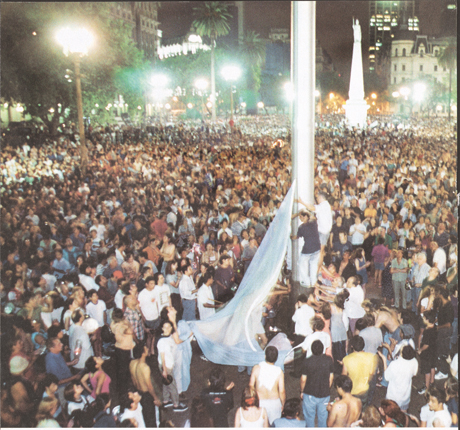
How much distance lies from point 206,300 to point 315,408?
236 cm

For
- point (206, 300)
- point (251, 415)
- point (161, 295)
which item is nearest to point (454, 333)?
point (251, 415)

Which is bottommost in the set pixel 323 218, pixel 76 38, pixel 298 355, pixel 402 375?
pixel 298 355

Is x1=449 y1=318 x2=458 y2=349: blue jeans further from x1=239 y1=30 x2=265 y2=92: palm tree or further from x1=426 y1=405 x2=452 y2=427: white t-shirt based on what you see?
x1=239 y1=30 x2=265 y2=92: palm tree

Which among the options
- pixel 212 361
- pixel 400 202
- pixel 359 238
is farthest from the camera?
pixel 400 202

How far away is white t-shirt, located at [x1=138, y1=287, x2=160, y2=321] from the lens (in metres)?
7.25

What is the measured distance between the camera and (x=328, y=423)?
554 cm

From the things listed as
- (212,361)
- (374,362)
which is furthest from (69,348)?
(374,362)

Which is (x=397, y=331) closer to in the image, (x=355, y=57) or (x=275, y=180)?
(x=275, y=180)

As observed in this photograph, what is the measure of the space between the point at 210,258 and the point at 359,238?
9.61 ft

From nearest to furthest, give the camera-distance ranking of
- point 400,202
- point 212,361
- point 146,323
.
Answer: point 212,361, point 146,323, point 400,202

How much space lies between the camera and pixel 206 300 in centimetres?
743

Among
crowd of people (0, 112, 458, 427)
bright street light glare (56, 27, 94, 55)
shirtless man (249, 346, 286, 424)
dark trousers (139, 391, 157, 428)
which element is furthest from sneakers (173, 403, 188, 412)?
bright street light glare (56, 27, 94, 55)

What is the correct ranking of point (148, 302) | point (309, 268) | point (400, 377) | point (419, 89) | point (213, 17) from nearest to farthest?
point (400, 377) → point (148, 302) → point (309, 268) → point (213, 17) → point (419, 89)

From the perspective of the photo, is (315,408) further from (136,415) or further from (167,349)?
(136,415)
